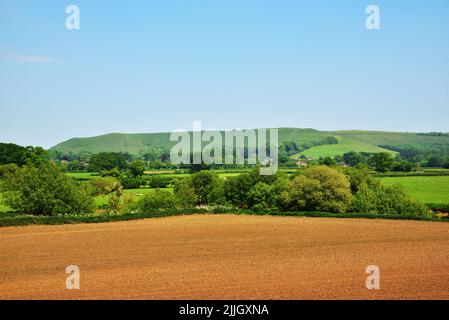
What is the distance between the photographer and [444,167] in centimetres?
12688

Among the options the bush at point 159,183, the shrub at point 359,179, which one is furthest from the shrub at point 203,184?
the bush at point 159,183

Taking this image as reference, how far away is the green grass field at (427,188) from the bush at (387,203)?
14.5 meters

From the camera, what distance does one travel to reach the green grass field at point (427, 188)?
234ft

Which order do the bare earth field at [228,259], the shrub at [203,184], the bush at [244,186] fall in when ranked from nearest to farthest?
the bare earth field at [228,259], the bush at [244,186], the shrub at [203,184]

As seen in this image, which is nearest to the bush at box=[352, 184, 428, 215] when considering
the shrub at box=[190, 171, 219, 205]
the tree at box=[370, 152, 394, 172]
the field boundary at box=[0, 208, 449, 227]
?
the field boundary at box=[0, 208, 449, 227]

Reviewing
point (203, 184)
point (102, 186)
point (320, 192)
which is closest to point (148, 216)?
point (320, 192)

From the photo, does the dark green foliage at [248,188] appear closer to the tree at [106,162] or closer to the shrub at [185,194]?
the shrub at [185,194]

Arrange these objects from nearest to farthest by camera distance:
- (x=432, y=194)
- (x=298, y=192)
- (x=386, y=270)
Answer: (x=386, y=270)
(x=298, y=192)
(x=432, y=194)

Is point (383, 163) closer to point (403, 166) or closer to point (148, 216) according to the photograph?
point (403, 166)

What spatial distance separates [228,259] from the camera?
2673 cm

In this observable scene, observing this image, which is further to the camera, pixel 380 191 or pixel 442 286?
pixel 380 191
